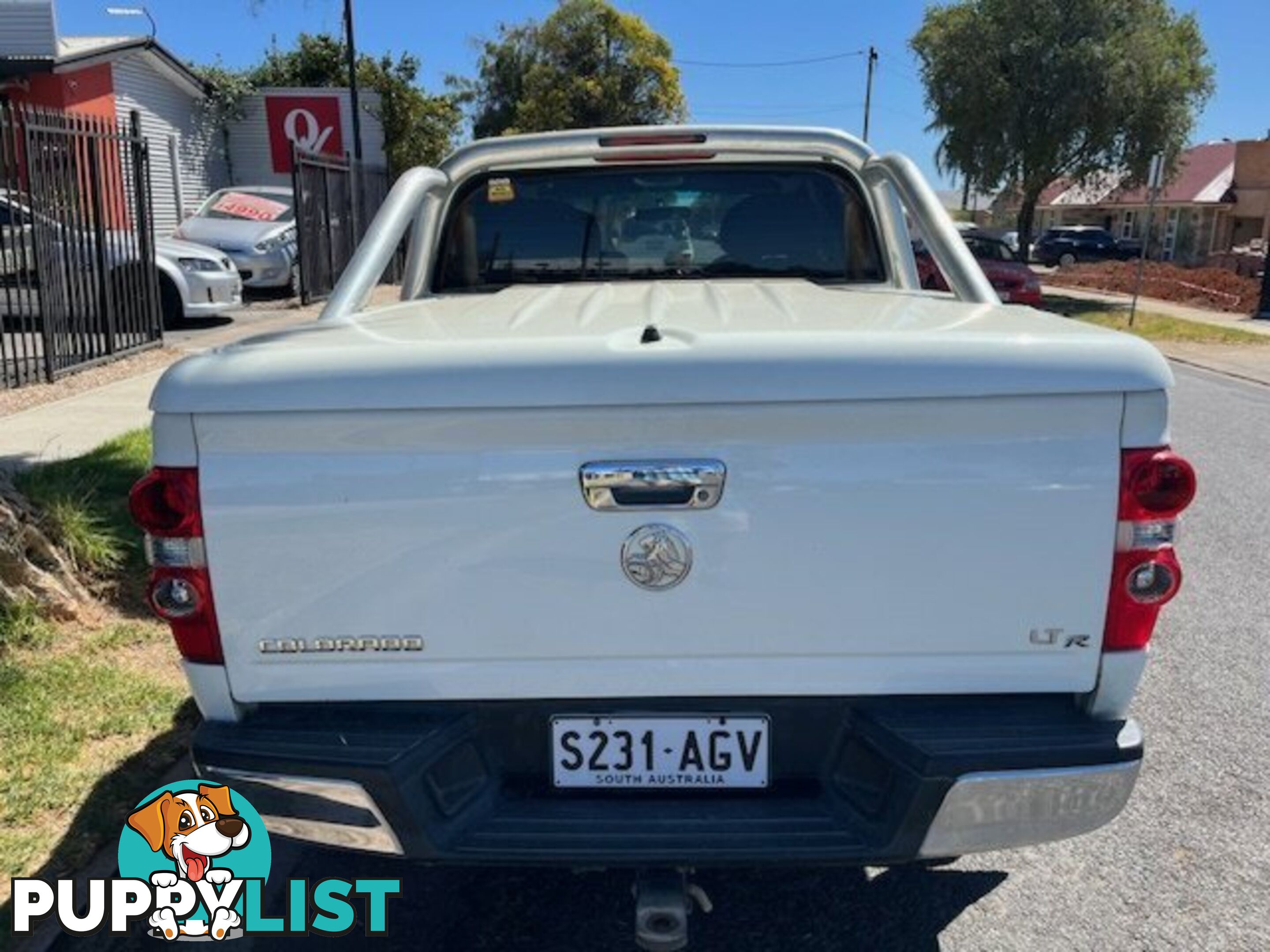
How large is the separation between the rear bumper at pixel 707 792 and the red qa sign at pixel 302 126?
1878 centimetres

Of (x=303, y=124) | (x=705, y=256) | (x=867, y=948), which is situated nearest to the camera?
(x=867, y=948)

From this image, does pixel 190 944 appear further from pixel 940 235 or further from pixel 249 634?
pixel 940 235

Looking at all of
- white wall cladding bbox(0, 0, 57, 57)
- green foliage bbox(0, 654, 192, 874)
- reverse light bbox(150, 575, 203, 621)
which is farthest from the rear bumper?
white wall cladding bbox(0, 0, 57, 57)

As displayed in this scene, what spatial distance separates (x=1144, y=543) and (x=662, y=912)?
1.21 m

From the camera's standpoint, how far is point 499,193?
14.1ft

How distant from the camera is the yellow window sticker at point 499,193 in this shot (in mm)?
4285

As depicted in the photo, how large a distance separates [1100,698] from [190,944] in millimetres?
2317

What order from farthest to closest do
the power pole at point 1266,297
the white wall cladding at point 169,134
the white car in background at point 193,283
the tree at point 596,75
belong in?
the tree at point 596,75, the power pole at point 1266,297, the white wall cladding at point 169,134, the white car in background at point 193,283

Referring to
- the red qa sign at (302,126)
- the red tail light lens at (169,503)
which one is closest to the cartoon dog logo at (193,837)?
the red tail light lens at (169,503)

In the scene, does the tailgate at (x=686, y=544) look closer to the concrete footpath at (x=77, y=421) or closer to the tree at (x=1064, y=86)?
the concrete footpath at (x=77, y=421)

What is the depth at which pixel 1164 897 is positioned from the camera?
3094 millimetres

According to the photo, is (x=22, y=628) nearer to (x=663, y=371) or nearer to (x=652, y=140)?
(x=652, y=140)

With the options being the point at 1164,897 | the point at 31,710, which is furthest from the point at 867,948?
the point at 31,710

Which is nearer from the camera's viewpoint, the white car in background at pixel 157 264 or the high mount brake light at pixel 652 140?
the high mount brake light at pixel 652 140
